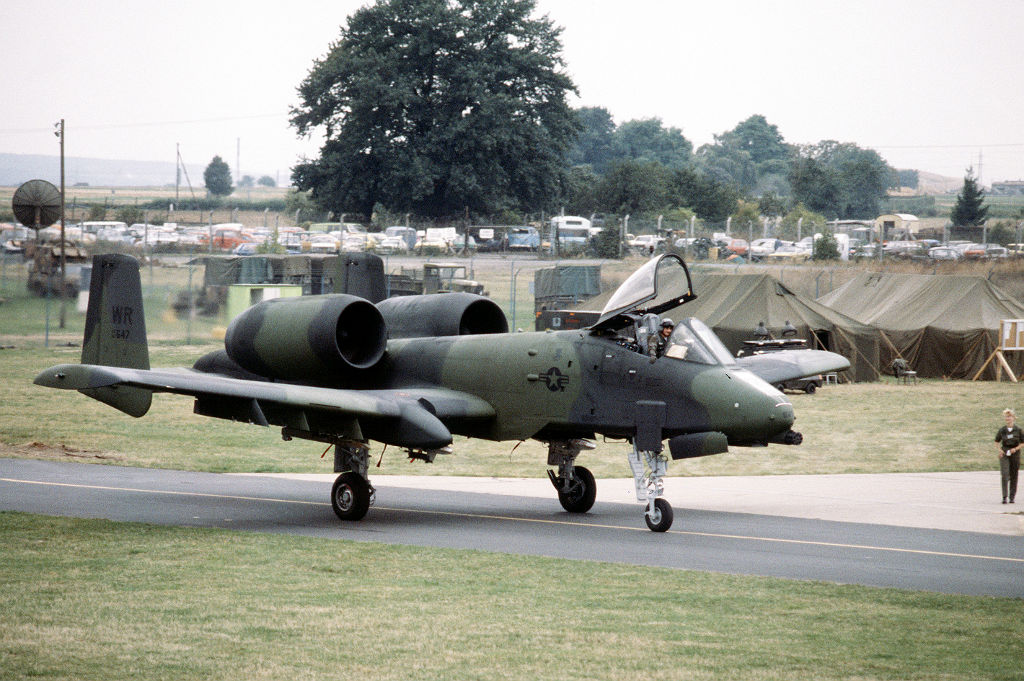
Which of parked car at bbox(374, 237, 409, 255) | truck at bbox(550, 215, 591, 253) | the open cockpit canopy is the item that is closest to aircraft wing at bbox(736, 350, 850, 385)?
the open cockpit canopy

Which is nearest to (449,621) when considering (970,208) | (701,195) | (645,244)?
(645,244)

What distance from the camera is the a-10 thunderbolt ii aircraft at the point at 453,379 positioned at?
1482 centimetres

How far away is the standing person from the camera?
57.9ft

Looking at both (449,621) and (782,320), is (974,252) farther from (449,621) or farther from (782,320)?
(449,621)

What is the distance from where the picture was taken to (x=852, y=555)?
13852 millimetres

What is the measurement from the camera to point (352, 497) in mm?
16203

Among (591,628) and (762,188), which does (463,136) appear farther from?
(762,188)

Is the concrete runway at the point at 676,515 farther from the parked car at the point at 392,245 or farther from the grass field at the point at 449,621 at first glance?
the parked car at the point at 392,245

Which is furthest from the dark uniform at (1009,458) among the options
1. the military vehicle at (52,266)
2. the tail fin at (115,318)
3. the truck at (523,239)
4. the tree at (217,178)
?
the tree at (217,178)

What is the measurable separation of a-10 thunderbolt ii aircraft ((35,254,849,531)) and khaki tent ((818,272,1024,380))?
67.9ft

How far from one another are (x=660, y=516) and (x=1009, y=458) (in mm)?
6340

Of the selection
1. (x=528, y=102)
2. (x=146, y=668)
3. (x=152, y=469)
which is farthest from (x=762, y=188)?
(x=146, y=668)

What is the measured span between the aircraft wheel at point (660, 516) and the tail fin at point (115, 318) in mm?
8106

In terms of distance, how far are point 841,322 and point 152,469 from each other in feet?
76.6
